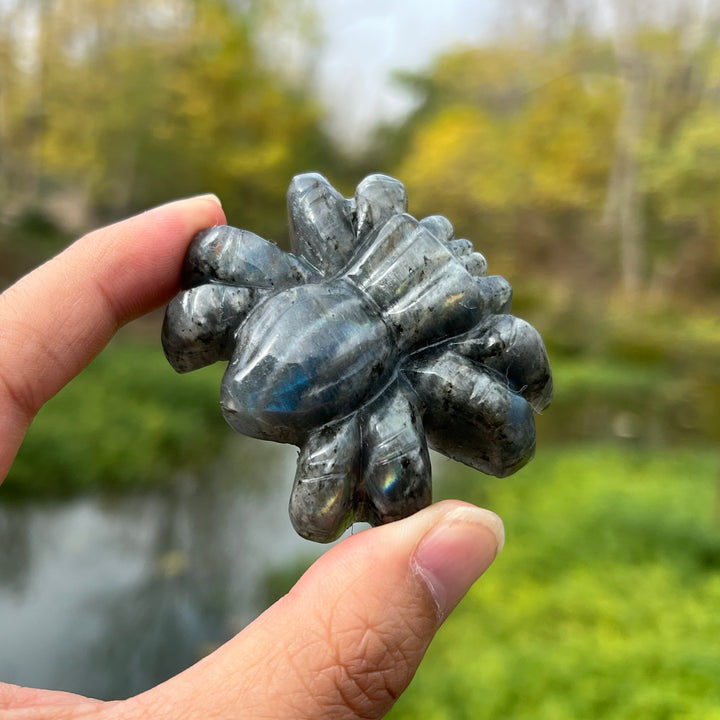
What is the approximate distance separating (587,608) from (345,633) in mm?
2292

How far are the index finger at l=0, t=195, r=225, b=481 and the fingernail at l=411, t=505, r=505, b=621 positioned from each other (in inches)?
29.7

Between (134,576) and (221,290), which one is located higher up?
(221,290)

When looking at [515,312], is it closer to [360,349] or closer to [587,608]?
[587,608]

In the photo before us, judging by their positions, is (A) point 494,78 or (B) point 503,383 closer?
(B) point 503,383

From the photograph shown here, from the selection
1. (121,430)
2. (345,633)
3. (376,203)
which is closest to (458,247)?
(376,203)

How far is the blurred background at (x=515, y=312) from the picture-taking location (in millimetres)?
2902

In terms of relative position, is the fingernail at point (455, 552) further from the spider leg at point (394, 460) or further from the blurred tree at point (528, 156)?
the blurred tree at point (528, 156)

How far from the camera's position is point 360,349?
1.05 meters

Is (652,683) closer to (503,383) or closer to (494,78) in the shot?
(503,383)

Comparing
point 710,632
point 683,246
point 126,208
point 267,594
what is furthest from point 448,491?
point 126,208

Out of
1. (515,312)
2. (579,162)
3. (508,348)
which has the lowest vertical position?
(515,312)

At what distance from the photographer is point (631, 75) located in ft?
28.1

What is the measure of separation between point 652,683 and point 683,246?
724 cm

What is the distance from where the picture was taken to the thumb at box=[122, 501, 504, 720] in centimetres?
93
